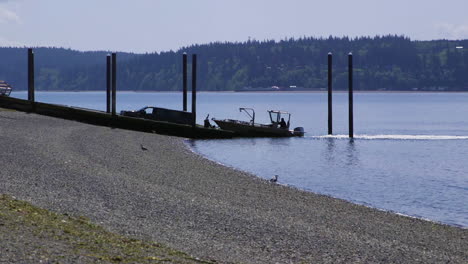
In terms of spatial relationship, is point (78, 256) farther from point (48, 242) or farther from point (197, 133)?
point (197, 133)

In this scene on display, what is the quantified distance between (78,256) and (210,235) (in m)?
5.36

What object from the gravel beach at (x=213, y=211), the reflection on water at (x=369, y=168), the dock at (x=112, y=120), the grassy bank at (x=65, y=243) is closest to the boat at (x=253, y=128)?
the reflection on water at (x=369, y=168)

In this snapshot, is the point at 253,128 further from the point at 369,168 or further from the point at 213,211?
the point at 213,211

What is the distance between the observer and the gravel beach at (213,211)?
17453 mm

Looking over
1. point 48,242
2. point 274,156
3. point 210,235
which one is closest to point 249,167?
point 274,156

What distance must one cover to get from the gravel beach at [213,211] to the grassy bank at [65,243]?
105 centimetres

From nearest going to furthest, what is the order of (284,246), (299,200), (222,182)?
(284,246) → (299,200) → (222,182)

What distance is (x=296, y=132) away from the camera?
67500mm

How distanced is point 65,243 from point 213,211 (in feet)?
27.8

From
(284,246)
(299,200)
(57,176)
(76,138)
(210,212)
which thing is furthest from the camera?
(76,138)

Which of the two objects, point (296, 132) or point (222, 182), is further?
point (296, 132)

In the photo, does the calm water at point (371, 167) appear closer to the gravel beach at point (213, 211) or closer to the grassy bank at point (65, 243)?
the gravel beach at point (213, 211)

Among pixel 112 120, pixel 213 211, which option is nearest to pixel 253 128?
pixel 112 120

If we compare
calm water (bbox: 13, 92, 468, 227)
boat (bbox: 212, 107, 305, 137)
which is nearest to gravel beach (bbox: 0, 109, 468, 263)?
calm water (bbox: 13, 92, 468, 227)
